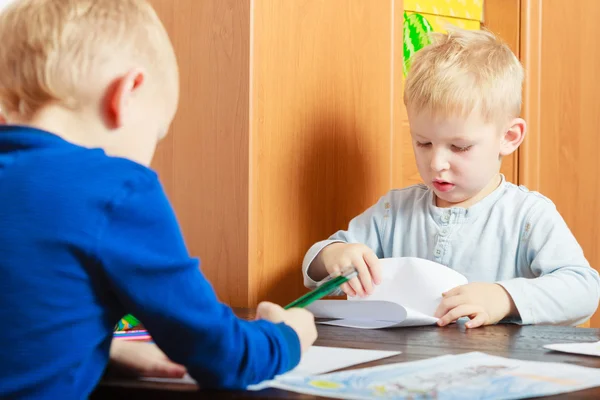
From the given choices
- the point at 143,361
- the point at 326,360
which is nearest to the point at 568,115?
the point at 326,360

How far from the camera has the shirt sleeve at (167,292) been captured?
658 mm

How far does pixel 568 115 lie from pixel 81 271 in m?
1.56

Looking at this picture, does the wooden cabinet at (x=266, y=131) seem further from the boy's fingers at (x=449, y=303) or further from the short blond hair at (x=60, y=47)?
the short blond hair at (x=60, y=47)

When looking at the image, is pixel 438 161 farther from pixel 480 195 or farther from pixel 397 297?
pixel 397 297

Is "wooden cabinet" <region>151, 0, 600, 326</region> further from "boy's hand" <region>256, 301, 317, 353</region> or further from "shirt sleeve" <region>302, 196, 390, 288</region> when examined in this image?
"boy's hand" <region>256, 301, 317, 353</region>

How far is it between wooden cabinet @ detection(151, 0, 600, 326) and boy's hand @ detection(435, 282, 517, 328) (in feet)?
1.19

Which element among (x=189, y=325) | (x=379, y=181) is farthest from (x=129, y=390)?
(x=379, y=181)

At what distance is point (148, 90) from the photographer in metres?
0.77

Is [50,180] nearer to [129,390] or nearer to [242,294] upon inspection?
[129,390]

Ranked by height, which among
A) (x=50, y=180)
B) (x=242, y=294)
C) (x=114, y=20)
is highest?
(x=114, y=20)

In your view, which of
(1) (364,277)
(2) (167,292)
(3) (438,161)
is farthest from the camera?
(3) (438,161)

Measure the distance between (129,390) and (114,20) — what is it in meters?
0.34

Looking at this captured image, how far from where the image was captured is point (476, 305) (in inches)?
47.1

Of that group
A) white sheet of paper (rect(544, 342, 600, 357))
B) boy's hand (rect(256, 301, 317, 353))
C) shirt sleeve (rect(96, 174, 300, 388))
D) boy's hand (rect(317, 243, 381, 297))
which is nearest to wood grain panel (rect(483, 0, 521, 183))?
boy's hand (rect(317, 243, 381, 297))
